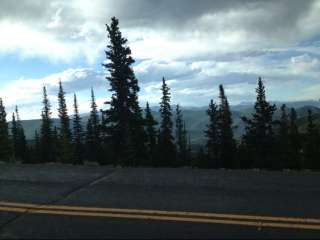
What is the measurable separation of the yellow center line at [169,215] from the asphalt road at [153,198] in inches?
4.2

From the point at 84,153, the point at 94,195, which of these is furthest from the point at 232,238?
the point at 84,153

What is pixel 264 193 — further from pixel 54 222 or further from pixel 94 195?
pixel 54 222

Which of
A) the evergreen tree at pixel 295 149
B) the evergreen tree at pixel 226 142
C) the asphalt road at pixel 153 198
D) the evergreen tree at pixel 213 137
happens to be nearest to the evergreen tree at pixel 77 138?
the evergreen tree at pixel 213 137

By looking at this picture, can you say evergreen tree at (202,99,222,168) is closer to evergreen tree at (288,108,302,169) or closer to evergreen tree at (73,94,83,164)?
evergreen tree at (288,108,302,169)

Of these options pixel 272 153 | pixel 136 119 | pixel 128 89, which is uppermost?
pixel 128 89

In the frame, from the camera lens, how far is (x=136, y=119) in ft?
136

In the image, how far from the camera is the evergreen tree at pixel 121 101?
41.1m

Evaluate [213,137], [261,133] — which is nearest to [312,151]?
[261,133]

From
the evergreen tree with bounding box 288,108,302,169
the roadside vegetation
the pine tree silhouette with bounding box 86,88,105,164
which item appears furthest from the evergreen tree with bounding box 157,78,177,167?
the evergreen tree with bounding box 288,108,302,169

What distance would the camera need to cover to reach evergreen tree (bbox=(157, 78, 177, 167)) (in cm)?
5772

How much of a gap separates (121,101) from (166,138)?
2116 cm

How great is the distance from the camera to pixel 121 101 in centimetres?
4125

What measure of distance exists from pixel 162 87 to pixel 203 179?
59.8 metres

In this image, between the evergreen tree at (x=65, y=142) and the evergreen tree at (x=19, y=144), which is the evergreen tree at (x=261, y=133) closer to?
the evergreen tree at (x=65, y=142)
